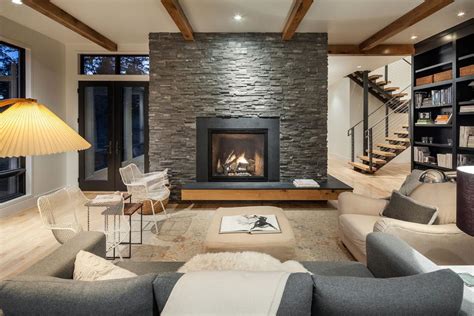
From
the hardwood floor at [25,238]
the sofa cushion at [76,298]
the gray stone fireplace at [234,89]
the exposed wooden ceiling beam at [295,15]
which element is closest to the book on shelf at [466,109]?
the hardwood floor at [25,238]

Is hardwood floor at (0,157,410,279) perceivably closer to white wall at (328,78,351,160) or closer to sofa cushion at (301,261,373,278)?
sofa cushion at (301,261,373,278)

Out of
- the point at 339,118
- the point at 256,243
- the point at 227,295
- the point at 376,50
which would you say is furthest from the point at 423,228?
the point at 339,118

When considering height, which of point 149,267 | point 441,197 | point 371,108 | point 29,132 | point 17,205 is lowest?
point 17,205

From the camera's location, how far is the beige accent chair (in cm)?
222

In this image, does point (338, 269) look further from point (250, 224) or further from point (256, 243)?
point (250, 224)

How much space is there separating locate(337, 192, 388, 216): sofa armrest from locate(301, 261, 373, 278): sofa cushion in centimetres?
129

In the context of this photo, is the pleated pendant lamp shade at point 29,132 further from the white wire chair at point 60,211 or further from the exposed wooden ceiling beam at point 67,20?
the exposed wooden ceiling beam at point 67,20

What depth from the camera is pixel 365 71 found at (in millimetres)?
8828

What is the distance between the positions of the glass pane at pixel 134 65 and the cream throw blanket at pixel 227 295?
5651 millimetres

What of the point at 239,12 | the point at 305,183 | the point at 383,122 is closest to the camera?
the point at 239,12

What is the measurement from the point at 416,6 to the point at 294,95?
196cm

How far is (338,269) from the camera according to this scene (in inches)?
75.2

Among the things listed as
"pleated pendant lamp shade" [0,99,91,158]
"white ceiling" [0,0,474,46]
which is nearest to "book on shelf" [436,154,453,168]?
"white ceiling" [0,0,474,46]

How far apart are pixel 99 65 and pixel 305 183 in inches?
176
